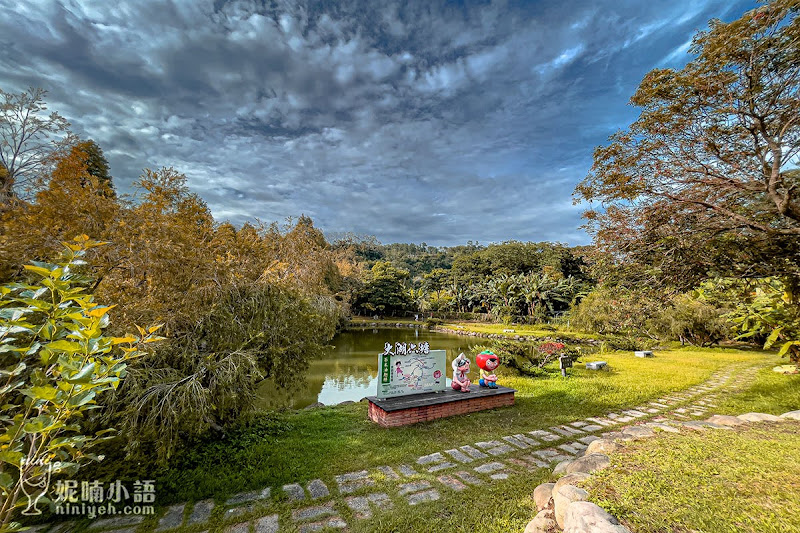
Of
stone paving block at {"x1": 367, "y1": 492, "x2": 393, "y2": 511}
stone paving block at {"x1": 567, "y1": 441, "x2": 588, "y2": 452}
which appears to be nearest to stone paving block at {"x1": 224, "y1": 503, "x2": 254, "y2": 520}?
stone paving block at {"x1": 367, "y1": 492, "x2": 393, "y2": 511}

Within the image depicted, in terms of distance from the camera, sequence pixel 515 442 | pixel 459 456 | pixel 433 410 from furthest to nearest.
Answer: pixel 433 410, pixel 515 442, pixel 459 456

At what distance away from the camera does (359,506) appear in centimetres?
292

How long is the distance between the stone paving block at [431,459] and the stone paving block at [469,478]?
14.0 inches

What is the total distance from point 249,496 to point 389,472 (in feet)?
4.45

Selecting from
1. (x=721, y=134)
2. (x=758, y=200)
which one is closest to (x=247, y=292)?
(x=721, y=134)

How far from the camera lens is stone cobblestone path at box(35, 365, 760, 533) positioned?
2.70 metres

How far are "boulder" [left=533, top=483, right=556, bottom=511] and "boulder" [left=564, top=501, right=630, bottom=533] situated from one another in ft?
1.87

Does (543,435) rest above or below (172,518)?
above

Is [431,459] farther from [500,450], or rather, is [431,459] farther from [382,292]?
[382,292]

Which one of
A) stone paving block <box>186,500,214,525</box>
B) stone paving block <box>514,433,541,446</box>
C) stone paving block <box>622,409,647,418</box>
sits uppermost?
stone paving block <box>622,409,647,418</box>

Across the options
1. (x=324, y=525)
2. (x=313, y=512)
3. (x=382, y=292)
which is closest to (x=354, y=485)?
(x=313, y=512)

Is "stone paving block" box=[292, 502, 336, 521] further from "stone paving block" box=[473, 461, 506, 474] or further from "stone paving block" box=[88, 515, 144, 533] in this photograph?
"stone paving block" box=[473, 461, 506, 474]

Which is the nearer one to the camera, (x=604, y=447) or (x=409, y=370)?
(x=604, y=447)

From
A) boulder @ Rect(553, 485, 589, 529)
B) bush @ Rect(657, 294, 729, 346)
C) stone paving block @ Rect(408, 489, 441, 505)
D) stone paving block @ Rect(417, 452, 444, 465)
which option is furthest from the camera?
bush @ Rect(657, 294, 729, 346)
